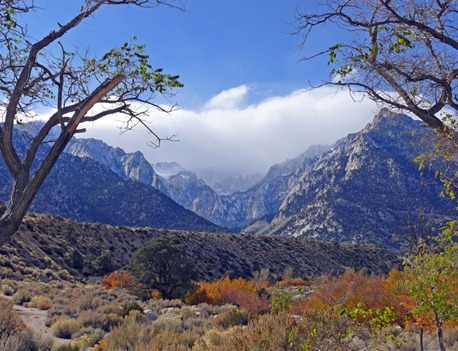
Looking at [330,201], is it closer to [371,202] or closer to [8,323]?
[371,202]

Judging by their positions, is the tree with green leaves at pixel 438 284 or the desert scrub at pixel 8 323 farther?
the desert scrub at pixel 8 323

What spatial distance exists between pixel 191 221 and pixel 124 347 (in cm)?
16447

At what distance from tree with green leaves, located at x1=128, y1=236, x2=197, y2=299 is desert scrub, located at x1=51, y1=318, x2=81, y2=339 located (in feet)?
56.3

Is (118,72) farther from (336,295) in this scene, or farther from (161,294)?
(161,294)

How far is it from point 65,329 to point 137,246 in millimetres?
45229

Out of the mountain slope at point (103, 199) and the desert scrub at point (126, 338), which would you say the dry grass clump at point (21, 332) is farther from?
the mountain slope at point (103, 199)

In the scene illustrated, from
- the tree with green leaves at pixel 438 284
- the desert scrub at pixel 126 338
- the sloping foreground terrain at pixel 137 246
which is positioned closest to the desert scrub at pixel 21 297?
Result: the sloping foreground terrain at pixel 137 246

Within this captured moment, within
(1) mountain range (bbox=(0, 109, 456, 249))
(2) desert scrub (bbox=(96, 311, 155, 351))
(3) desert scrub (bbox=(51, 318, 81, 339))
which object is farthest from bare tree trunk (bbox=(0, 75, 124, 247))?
(1) mountain range (bbox=(0, 109, 456, 249))

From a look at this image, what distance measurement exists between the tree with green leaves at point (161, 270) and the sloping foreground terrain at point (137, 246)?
8.53 meters

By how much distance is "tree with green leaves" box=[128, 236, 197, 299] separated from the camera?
101 ft

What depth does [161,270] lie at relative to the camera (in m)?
31.9

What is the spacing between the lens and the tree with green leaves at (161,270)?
30.9m

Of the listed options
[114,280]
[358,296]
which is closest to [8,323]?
[358,296]

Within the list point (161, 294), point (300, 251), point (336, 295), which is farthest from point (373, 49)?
point (300, 251)
